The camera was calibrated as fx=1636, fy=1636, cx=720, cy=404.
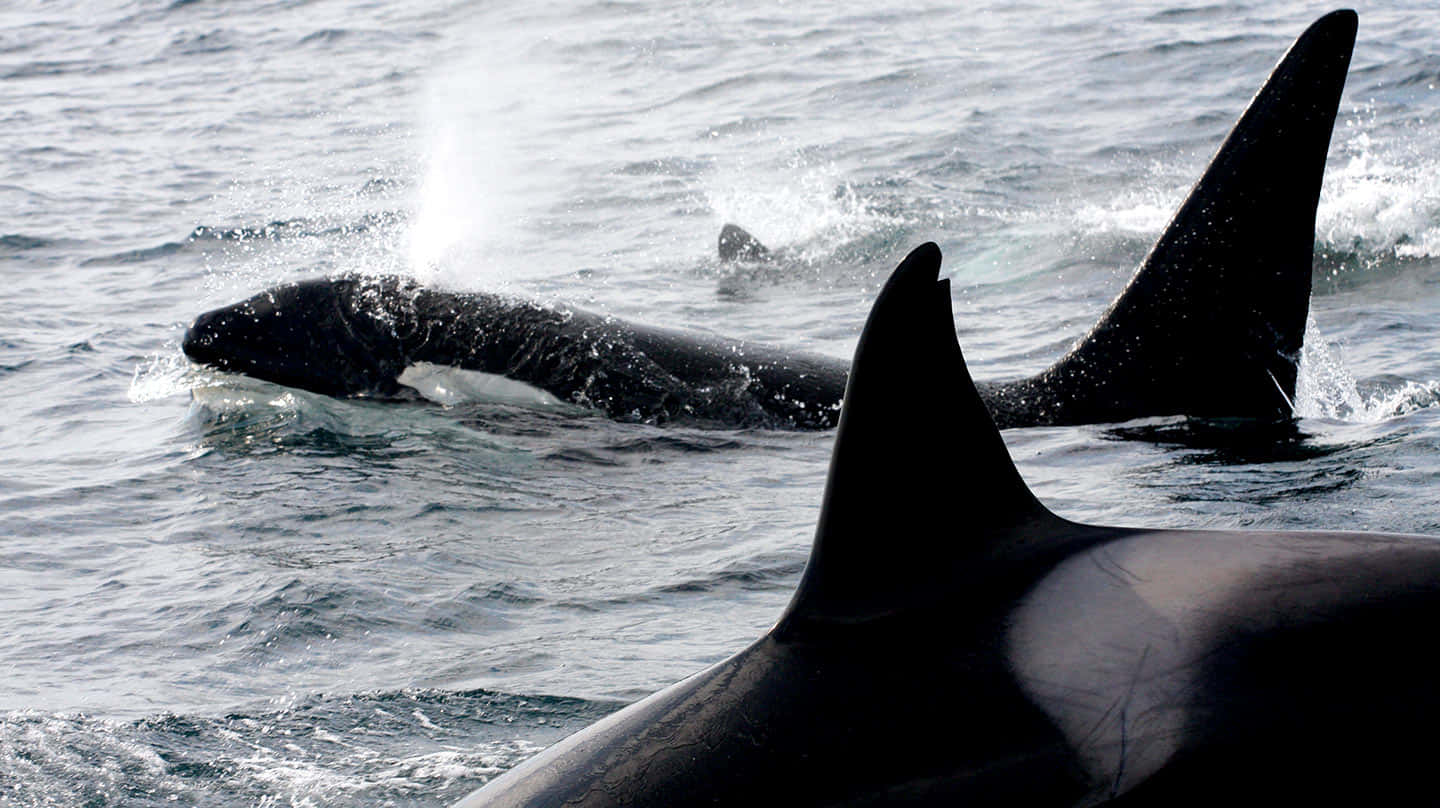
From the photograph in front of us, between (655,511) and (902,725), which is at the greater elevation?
(902,725)

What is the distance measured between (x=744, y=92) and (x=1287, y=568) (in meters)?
22.9

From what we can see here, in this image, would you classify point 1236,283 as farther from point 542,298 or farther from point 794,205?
point 794,205

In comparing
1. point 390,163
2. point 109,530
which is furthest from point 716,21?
point 109,530

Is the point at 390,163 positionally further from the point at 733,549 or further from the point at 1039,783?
the point at 1039,783

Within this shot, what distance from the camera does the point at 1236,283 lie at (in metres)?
8.52

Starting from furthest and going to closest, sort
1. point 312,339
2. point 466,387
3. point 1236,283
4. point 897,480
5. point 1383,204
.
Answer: point 1383,204, point 312,339, point 466,387, point 1236,283, point 897,480

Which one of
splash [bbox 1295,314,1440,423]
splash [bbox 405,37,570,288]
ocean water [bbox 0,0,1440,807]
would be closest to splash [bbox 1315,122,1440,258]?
ocean water [bbox 0,0,1440,807]

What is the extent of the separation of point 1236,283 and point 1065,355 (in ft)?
4.28

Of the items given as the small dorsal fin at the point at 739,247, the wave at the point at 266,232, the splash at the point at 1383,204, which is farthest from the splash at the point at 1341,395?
the wave at the point at 266,232

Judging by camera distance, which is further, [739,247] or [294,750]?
[739,247]

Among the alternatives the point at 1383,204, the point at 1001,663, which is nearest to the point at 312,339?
the point at 1001,663

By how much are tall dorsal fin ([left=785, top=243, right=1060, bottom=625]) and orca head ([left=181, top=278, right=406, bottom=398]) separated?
290 inches

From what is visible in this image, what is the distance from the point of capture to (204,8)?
3638cm

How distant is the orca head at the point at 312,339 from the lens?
1051 centimetres
